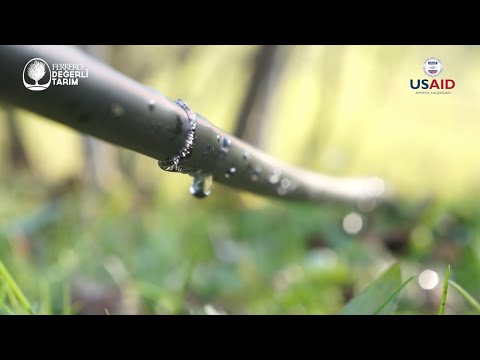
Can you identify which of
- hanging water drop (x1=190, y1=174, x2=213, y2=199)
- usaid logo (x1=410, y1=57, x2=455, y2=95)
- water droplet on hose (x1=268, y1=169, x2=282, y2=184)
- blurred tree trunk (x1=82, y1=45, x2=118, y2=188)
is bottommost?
hanging water drop (x1=190, y1=174, x2=213, y2=199)

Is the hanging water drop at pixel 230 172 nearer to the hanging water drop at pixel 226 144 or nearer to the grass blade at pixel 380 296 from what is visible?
the hanging water drop at pixel 226 144

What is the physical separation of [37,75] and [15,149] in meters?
2.15

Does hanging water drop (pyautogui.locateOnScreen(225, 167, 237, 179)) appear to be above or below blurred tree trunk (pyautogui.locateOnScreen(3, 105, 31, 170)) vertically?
below

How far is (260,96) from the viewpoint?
1.69m

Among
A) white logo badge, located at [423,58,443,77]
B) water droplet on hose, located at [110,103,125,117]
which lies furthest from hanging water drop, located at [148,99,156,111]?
Answer: white logo badge, located at [423,58,443,77]

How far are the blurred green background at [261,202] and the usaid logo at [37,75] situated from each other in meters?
0.27

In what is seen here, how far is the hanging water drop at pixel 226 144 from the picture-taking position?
365 millimetres

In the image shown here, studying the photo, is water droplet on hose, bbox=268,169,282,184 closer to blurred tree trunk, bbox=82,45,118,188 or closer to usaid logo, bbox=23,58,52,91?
usaid logo, bbox=23,58,52,91

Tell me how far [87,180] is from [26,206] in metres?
0.19

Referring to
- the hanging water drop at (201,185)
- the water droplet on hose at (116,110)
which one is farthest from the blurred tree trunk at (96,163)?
the water droplet on hose at (116,110)

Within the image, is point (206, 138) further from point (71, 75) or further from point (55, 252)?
point (55, 252)

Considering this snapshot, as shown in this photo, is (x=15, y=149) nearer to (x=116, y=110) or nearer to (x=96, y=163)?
(x=96, y=163)

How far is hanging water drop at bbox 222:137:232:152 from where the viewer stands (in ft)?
1.20
